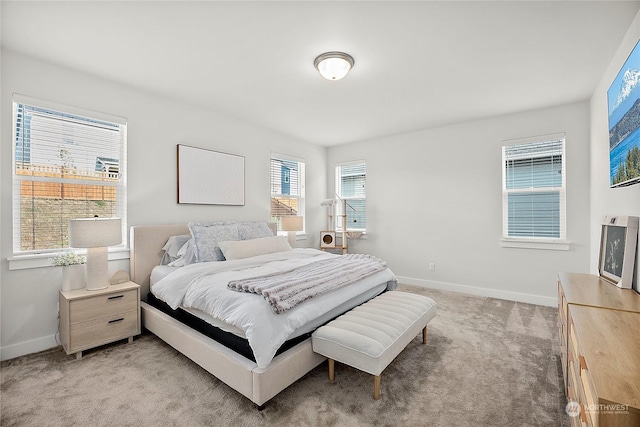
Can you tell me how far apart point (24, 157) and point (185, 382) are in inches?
93.8

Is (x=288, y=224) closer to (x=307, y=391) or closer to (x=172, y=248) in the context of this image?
(x=172, y=248)

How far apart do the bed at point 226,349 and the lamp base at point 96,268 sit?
1.23 feet

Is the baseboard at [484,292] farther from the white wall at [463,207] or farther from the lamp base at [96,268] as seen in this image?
the lamp base at [96,268]

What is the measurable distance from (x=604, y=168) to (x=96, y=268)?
4791 mm

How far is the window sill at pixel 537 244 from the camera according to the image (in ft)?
11.8

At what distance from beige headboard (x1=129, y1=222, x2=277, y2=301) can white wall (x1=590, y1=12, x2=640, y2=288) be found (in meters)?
4.14

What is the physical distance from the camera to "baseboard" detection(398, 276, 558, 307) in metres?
3.72

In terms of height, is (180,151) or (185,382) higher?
(180,151)

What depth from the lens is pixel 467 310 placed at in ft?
11.7

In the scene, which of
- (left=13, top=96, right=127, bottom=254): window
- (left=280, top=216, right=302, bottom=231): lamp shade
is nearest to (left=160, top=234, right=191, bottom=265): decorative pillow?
(left=13, top=96, right=127, bottom=254): window

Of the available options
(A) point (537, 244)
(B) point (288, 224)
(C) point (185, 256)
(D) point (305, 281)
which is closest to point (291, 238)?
(B) point (288, 224)

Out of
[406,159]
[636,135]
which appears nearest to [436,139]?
[406,159]

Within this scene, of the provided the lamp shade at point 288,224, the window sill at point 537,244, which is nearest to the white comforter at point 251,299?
the lamp shade at point 288,224

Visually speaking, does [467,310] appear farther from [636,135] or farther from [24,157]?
[24,157]
